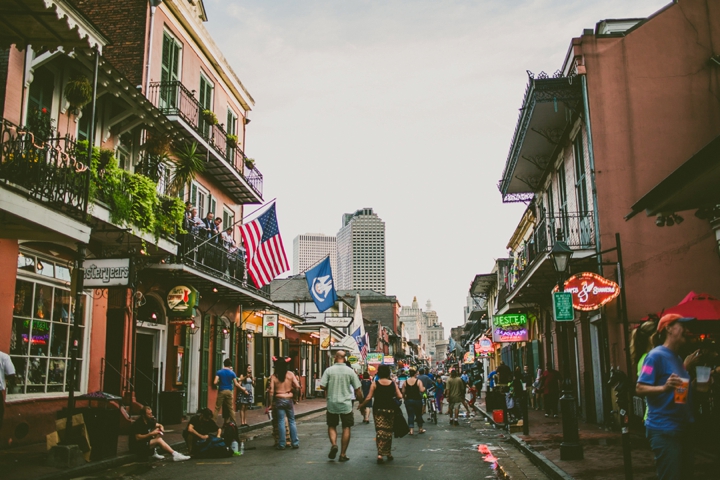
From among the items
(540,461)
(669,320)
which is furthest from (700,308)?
(669,320)

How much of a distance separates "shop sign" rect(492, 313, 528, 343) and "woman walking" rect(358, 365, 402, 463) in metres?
15.0

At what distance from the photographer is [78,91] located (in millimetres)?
13133

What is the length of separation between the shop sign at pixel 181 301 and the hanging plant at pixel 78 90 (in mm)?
5614

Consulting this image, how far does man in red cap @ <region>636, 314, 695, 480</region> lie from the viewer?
16.4 ft

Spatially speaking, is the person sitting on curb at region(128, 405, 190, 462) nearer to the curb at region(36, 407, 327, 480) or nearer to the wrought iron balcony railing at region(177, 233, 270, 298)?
the curb at region(36, 407, 327, 480)

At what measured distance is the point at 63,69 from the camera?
13.4 metres

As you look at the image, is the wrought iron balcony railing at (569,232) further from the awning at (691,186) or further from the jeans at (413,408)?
the awning at (691,186)

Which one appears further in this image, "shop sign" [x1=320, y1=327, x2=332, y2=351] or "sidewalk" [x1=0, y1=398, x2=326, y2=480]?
"shop sign" [x1=320, y1=327, x2=332, y2=351]

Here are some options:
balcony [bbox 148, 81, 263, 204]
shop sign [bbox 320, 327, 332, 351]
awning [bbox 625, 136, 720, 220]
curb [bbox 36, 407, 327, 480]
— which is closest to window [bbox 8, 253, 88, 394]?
curb [bbox 36, 407, 327, 480]

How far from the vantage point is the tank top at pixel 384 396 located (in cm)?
1078

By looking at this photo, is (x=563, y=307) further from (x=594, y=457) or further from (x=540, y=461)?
(x=540, y=461)

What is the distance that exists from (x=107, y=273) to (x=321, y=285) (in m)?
12.3

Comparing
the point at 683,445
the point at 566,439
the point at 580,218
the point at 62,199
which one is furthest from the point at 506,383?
the point at 683,445

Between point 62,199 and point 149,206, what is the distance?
13.1ft
